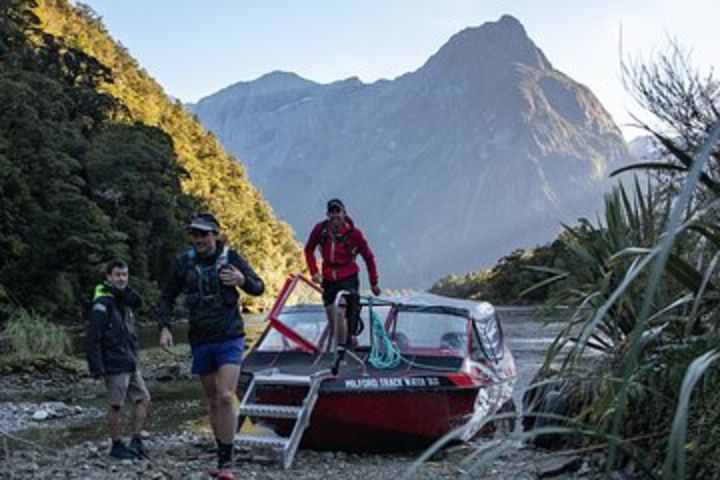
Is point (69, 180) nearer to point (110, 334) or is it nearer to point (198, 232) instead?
point (110, 334)

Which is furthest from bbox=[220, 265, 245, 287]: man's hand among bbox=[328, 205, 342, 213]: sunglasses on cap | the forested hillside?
the forested hillside

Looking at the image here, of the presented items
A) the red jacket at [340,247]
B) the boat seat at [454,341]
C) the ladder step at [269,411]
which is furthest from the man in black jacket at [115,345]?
the boat seat at [454,341]

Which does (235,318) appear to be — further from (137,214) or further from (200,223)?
(137,214)

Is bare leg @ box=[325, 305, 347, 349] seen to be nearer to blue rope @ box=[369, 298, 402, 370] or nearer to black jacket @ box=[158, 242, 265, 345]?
blue rope @ box=[369, 298, 402, 370]

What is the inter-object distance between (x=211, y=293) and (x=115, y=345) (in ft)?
5.59

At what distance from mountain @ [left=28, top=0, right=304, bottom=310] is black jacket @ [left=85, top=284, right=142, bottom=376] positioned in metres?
51.5

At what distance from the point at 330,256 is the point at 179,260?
2.87 metres

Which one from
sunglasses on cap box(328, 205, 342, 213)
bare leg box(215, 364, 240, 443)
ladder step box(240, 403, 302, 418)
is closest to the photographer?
bare leg box(215, 364, 240, 443)

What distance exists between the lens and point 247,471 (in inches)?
303

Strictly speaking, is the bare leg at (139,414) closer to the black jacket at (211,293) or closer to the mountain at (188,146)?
the black jacket at (211,293)

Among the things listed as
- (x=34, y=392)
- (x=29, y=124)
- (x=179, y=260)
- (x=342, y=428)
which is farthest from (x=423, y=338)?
(x=29, y=124)

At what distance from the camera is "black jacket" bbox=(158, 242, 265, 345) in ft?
22.5

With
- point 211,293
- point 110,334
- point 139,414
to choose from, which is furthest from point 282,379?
point 211,293

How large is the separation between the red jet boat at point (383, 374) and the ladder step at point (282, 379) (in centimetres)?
1
